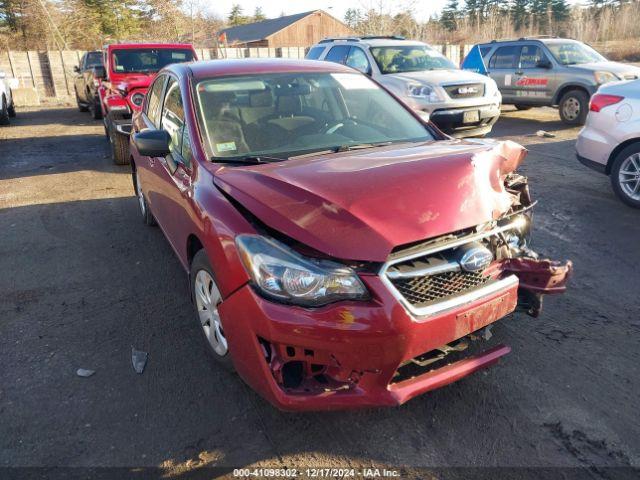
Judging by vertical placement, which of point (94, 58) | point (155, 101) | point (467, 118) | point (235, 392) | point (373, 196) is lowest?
point (235, 392)

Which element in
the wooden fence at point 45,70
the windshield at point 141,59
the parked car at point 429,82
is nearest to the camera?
the parked car at point 429,82

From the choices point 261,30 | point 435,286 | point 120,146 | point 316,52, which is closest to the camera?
point 435,286

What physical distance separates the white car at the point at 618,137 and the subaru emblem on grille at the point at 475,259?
4199 millimetres

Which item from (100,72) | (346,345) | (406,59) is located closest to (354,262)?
(346,345)

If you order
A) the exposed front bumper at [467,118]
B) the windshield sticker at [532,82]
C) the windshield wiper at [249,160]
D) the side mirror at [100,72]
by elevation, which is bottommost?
the exposed front bumper at [467,118]

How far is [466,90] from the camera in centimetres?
934

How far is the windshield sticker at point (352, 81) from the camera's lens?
4113 mm

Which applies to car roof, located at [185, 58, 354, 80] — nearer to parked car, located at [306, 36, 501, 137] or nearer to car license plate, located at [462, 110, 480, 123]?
parked car, located at [306, 36, 501, 137]

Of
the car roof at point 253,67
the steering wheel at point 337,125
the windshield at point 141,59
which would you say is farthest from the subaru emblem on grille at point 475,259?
the windshield at point 141,59

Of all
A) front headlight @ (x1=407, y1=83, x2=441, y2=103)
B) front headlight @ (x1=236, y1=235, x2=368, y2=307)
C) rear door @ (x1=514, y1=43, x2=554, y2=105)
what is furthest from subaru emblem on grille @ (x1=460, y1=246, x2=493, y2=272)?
rear door @ (x1=514, y1=43, x2=554, y2=105)

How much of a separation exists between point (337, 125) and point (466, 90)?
6427mm

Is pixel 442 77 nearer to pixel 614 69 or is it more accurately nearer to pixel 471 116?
pixel 471 116

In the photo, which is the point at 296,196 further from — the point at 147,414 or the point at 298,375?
the point at 147,414

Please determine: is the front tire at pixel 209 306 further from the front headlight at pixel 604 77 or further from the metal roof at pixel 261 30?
the metal roof at pixel 261 30
